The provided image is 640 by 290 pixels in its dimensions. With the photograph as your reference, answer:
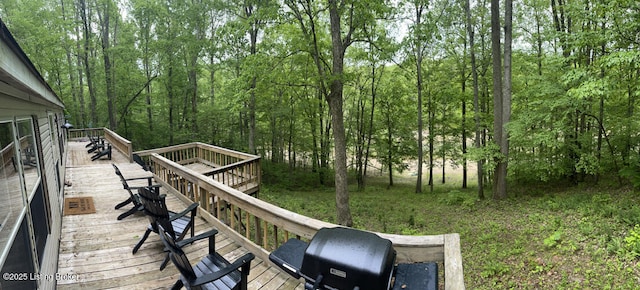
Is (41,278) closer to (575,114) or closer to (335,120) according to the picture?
(335,120)

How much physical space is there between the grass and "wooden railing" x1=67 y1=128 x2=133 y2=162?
647 cm

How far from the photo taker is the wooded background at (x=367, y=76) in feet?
24.2

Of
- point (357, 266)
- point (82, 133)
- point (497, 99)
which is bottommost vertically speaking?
point (357, 266)

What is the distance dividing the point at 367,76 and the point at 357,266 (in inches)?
603

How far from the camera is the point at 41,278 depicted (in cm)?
230

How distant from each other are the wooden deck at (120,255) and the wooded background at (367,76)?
4.17 m

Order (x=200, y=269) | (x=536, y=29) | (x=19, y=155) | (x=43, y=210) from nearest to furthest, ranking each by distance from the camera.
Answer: (x=19, y=155) < (x=200, y=269) < (x=43, y=210) < (x=536, y=29)

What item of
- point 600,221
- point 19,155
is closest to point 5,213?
point 19,155

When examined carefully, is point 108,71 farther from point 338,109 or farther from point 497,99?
point 497,99

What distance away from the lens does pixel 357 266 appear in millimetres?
1648

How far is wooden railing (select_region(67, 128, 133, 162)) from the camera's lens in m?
10.6

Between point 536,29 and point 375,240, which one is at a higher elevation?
point 536,29

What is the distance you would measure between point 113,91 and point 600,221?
20.8 metres

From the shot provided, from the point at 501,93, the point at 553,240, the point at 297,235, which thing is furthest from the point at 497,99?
the point at 297,235
